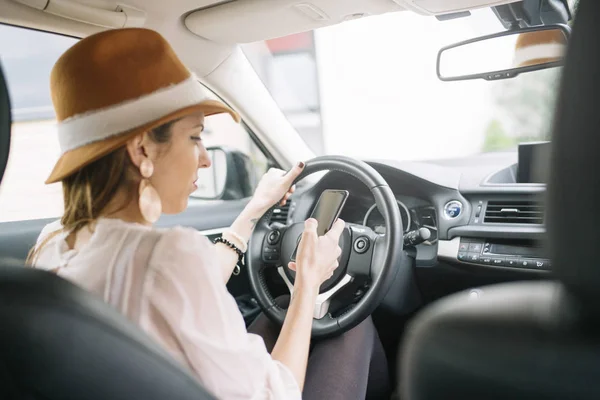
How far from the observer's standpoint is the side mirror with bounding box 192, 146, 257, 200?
322 centimetres

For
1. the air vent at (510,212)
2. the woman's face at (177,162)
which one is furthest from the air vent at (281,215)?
the woman's face at (177,162)

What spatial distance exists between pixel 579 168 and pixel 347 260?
1483mm

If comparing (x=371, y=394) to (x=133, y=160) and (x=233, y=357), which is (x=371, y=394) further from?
(x=133, y=160)

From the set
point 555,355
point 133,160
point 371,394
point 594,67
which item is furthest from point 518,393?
point 371,394

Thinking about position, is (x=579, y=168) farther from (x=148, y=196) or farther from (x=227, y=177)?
(x=227, y=177)

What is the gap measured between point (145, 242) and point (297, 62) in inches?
327

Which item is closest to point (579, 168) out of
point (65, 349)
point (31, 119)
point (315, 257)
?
point (65, 349)

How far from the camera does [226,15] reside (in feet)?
7.14

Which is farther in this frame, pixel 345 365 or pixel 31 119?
pixel 31 119

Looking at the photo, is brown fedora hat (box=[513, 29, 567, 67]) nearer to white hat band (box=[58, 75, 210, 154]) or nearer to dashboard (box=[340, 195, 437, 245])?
dashboard (box=[340, 195, 437, 245])

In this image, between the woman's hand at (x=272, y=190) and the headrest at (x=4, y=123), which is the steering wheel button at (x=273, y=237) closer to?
the woman's hand at (x=272, y=190)

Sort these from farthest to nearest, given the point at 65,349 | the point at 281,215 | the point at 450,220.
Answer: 1. the point at 281,215
2. the point at 450,220
3. the point at 65,349

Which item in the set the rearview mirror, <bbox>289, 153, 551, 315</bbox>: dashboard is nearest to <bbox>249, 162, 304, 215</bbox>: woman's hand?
<bbox>289, 153, 551, 315</bbox>: dashboard

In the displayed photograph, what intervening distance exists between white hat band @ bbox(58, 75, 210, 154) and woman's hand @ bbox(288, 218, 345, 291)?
25.3 inches
